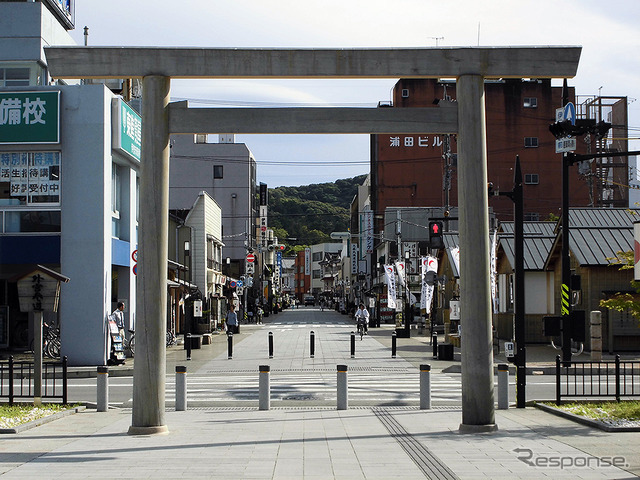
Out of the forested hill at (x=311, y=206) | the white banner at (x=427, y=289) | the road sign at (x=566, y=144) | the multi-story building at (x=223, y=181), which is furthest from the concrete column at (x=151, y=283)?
the forested hill at (x=311, y=206)

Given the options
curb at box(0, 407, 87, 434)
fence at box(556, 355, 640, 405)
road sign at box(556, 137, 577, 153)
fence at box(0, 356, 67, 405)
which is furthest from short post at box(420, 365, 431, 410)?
road sign at box(556, 137, 577, 153)

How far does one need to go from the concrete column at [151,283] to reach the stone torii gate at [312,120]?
0.6 inches

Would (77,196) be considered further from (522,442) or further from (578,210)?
(578,210)

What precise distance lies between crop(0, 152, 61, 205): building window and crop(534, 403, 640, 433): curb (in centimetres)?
1774

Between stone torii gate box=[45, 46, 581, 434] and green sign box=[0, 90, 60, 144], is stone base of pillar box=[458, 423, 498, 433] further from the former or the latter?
green sign box=[0, 90, 60, 144]

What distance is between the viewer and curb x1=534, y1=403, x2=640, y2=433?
12781 mm

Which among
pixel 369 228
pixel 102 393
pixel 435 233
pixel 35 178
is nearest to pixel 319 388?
pixel 102 393

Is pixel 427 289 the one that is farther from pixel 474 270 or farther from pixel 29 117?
pixel 474 270

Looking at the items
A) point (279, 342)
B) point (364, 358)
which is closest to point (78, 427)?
point (364, 358)

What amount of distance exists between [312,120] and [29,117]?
16.0 meters

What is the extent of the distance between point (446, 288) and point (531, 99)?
27760 mm

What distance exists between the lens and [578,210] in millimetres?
40594

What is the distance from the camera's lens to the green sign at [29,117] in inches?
1022

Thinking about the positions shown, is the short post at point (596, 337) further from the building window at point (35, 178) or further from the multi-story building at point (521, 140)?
the multi-story building at point (521, 140)
